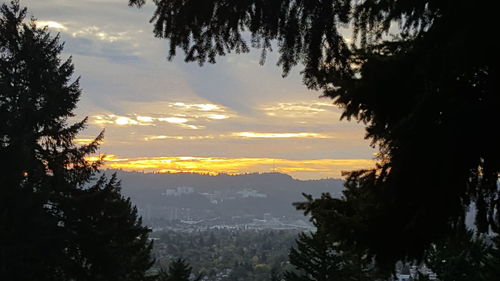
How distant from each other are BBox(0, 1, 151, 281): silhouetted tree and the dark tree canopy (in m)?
12.9

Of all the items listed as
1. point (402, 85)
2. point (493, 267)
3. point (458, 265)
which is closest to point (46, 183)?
point (402, 85)

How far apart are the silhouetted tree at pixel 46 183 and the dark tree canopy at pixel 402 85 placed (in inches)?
506

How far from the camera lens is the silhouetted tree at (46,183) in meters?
16.1

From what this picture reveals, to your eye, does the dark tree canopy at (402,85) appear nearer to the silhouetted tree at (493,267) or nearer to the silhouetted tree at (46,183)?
the silhouetted tree at (46,183)

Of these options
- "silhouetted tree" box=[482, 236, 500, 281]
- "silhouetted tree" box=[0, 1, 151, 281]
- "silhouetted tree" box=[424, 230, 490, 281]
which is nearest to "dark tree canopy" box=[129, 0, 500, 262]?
"silhouetted tree" box=[0, 1, 151, 281]

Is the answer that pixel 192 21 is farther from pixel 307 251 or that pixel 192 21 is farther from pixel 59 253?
pixel 307 251

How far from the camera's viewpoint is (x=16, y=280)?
1535cm

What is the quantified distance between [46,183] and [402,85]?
49.5ft

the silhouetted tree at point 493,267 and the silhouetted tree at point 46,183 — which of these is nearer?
the silhouetted tree at point 46,183

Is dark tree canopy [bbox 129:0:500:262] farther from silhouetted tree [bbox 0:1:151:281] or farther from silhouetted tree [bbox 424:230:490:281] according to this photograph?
silhouetted tree [bbox 424:230:490:281]

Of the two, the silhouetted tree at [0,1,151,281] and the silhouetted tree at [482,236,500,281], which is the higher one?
the silhouetted tree at [0,1,151,281]

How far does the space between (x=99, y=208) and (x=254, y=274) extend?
11407 cm

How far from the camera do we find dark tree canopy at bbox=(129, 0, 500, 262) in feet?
13.7

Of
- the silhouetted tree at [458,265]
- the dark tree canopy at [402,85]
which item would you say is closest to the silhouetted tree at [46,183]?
the dark tree canopy at [402,85]
